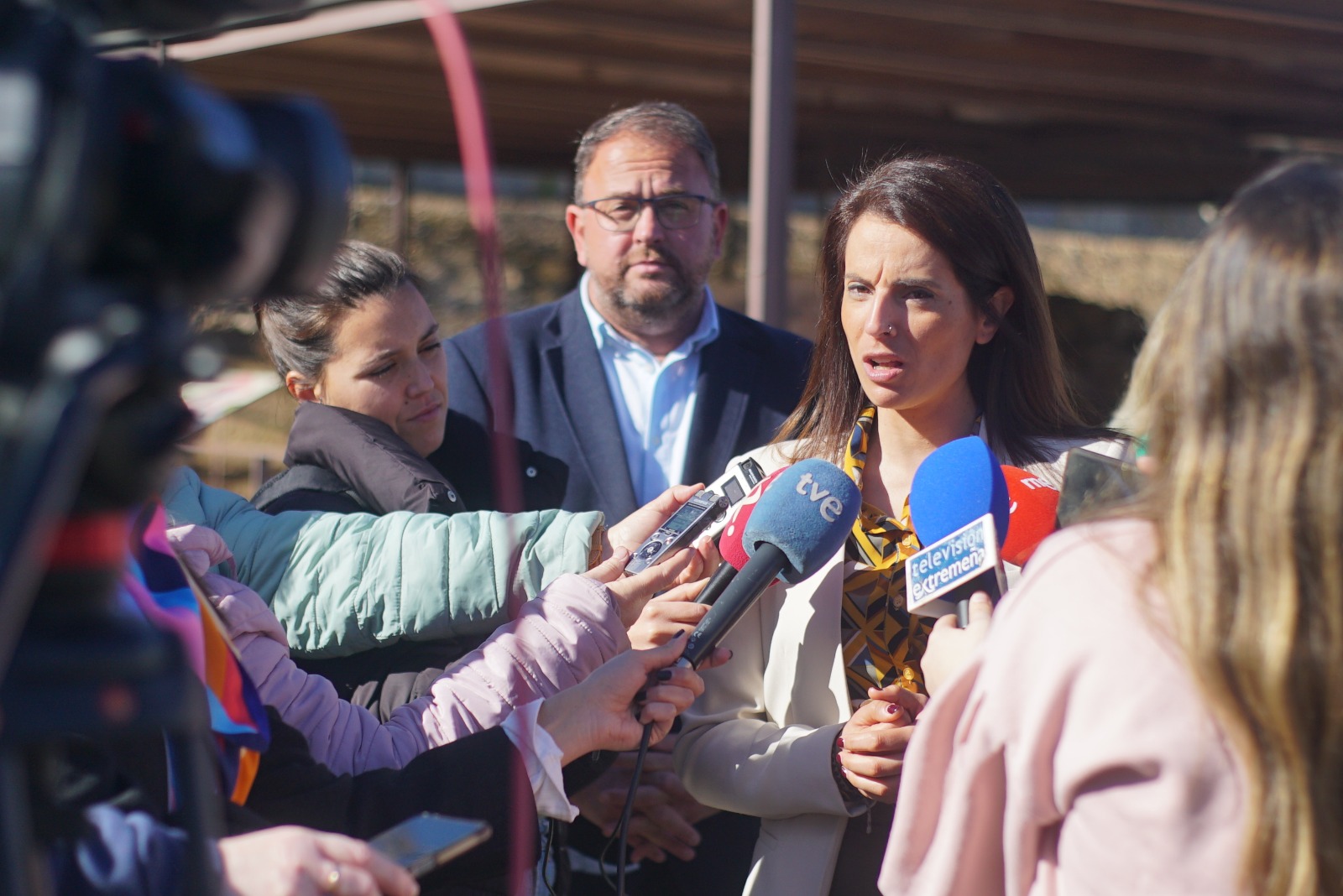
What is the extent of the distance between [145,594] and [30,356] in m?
0.52

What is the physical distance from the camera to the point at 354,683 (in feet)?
5.89

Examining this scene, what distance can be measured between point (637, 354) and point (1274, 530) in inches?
88.3

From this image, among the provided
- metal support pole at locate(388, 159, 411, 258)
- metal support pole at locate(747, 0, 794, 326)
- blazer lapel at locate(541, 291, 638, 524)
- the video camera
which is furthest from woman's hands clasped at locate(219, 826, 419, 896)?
metal support pole at locate(388, 159, 411, 258)

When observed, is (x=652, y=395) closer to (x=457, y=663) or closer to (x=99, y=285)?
(x=457, y=663)

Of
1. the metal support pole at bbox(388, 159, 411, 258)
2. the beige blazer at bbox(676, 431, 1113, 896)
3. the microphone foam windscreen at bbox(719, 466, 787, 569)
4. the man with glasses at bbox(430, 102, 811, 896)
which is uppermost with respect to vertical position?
the metal support pole at bbox(388, 159, 411, 258)

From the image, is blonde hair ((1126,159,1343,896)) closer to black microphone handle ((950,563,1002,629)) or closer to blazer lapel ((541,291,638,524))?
black microphone handle ((950,563,1002,629))

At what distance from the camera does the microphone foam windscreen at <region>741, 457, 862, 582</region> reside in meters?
1.58

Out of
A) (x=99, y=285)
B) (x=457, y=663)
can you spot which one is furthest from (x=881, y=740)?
(x=99, y=285)

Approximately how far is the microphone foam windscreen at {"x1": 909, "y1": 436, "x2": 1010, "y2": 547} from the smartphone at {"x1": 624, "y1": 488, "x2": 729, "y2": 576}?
316mm

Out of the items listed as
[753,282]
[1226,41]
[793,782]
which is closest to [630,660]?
[793,782]

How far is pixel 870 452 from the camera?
2109mm

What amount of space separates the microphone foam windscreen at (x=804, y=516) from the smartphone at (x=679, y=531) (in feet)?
0.38

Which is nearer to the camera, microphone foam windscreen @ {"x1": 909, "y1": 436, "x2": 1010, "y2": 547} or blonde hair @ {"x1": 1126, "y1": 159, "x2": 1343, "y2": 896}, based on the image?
blonde hair @ {"x1": 1126, "y1": 159, "x2": 1343, "y2": 896}

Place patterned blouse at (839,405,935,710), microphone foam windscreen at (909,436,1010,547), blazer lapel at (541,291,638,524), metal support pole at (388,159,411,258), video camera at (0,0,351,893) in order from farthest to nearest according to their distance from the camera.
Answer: metal support pole at (388,159,411,258)
blazer lapel at (541,291,638,524)
patterned blouse at (839,405,935,710)
microphone foam windscreen at (909,436,1010,547)
video camera at (0,0,351,893)
